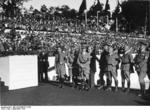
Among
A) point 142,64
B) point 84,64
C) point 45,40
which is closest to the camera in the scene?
point 142,64

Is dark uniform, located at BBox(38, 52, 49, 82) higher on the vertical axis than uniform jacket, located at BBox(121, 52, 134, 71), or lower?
lower

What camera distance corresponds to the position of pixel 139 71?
9305 mm

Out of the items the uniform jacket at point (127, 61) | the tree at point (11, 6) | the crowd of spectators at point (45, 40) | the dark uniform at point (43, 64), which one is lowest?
the dark uniform at point (43, 64)

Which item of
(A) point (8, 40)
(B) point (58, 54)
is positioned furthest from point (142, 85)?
(A) point (8, 40)

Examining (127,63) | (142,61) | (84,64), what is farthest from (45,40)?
(142,61)

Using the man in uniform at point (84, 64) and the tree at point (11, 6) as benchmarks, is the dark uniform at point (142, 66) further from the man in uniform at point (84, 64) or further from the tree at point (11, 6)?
the tree at point (11, 6)

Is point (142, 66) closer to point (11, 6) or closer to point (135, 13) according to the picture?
point (11, 6)

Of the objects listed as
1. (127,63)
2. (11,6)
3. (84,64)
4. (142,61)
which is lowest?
(84,64)

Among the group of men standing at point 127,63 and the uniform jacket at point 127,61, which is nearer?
the group of men standing at point 127,63

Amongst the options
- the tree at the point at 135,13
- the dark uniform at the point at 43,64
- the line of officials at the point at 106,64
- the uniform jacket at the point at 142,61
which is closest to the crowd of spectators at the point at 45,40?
the dark uniform at the point at 43,64

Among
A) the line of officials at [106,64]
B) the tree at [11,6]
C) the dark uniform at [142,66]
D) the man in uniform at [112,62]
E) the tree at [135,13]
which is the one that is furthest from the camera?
the tree at [135,13]

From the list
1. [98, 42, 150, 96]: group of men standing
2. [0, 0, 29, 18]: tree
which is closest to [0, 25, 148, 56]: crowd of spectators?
[0, 0, 29, 18]: tree

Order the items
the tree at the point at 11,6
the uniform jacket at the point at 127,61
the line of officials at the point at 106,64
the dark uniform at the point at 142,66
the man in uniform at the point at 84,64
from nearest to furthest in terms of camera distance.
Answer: the dark uniform at the point at 142,66, the line of officials at the point at 106,64, the uniform jacket at the point at 127,61, the man in uniform at the point at 84,64, the tree at the point at 11,6

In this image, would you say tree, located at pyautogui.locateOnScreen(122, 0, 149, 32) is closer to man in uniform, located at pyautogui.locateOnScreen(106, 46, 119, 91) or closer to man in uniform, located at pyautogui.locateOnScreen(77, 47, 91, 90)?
man in uniform, located at pyautogui.locateOnScreen(77, 47, 91, 90)
